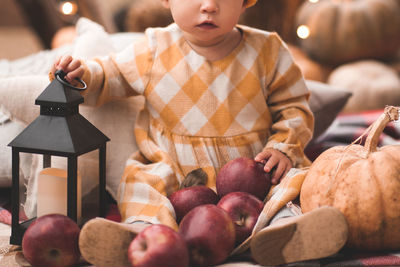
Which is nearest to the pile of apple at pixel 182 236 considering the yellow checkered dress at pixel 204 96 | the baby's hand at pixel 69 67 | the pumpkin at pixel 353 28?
the yellow checkered dress at pixel 204 96

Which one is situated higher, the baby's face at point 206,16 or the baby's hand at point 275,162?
the baby's face at point 206,16

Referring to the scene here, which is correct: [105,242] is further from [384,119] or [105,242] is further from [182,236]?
[384,119]

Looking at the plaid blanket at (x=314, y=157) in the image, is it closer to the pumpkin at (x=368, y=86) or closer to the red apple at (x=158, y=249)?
the red apple at (x=158, y=249)

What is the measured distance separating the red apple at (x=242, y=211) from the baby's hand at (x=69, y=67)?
50 cm

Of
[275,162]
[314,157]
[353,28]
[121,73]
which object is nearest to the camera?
[275,162]

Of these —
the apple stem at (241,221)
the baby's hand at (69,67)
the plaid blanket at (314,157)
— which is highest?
the baby's hand at (69,67)

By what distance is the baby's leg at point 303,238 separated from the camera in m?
1.03

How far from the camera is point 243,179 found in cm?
132

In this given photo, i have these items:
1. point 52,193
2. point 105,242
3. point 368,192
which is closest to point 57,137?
point 52,193

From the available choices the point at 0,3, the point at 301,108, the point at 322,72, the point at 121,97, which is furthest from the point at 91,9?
the point at 0,3

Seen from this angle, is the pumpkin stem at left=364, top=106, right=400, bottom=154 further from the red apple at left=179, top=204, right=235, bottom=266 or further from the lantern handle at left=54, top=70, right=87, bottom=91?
the lantern handle at left=54, top=70, right=87, bottom=91

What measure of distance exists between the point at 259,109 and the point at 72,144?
580 millimetres

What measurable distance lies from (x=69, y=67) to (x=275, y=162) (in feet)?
1.93

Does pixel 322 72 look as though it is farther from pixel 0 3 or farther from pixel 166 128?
pixel 0 3
